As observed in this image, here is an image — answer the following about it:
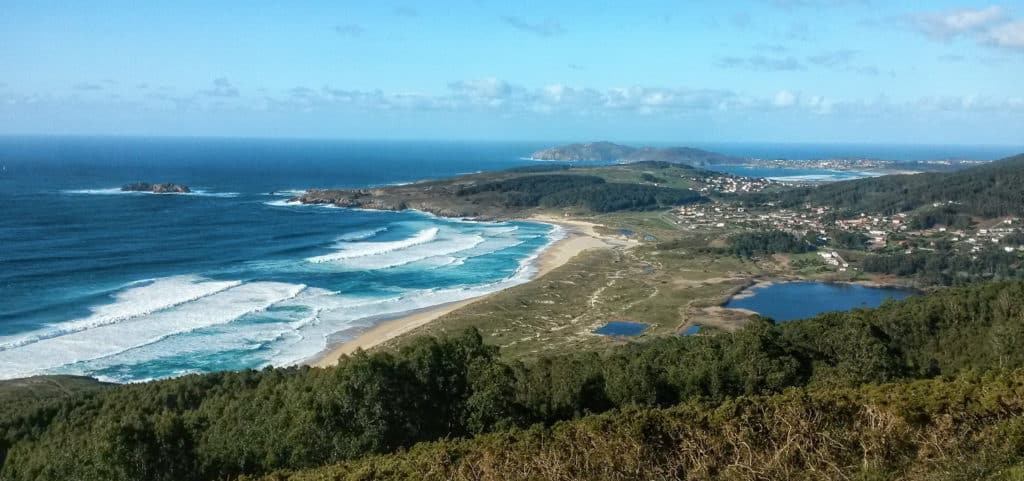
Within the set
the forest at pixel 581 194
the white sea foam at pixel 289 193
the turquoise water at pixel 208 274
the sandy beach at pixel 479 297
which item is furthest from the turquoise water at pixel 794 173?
the white sea foam at pixel 289 193

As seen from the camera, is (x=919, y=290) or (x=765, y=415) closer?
(x=765, y=415)

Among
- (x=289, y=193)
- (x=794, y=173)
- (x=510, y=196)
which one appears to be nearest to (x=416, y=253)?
(x=510, y=196)

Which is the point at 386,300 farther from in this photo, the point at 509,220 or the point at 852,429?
the point at 509,220

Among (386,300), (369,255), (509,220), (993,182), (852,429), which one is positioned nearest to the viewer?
(852,429)

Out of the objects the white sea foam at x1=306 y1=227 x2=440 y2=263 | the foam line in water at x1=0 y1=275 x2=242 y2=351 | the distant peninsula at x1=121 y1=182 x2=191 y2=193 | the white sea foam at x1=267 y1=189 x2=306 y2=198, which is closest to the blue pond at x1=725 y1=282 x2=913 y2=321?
the white sea foam at x1=306 y1=227 x2=440 y2=263

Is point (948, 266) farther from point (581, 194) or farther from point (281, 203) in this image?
point (281, 203)

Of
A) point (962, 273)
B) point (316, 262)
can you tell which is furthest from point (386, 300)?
point (962, 273)
